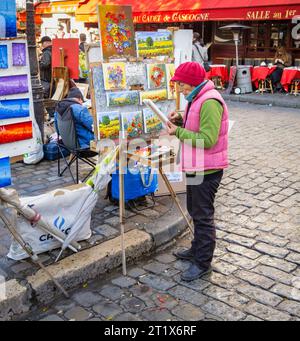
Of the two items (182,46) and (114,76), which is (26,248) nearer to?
(114,76)

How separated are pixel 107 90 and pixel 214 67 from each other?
1073 cm

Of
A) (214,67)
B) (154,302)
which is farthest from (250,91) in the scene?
(154,302)

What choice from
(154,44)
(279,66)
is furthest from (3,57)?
(279,66)

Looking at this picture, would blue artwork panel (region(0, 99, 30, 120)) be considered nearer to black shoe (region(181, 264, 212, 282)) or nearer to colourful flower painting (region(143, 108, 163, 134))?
colourful flower painting (region(143, 108, 163, 134))

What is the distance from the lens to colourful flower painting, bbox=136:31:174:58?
4.67m

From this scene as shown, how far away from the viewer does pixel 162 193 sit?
536cm

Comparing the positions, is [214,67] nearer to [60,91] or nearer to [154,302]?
[60,91]

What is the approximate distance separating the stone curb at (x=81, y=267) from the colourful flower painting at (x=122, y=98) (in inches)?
49.9

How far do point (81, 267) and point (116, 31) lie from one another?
228 cm

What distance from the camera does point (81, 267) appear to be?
3.78 m

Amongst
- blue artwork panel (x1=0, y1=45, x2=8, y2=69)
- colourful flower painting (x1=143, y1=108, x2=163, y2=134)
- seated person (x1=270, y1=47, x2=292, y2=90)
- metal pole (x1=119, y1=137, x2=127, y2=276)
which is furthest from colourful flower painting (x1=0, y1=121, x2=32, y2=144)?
seated person (x1=270, y1=47, x2=292, y2=90)

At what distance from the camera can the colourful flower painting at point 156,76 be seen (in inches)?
183

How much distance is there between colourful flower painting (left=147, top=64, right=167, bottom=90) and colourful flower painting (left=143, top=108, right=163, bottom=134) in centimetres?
26

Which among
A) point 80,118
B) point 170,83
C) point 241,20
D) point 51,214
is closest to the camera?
point 51,214
